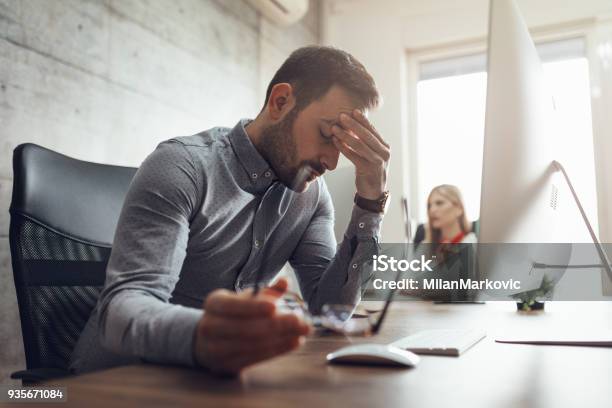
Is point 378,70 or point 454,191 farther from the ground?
point 378,70

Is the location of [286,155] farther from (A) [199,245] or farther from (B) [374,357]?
(B) [374,357]

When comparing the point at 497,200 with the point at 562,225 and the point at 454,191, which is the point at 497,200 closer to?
the point at 562,225

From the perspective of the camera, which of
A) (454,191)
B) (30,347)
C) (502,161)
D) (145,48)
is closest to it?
(502,161)

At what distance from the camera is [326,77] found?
114 cm

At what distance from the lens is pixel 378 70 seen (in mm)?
3971

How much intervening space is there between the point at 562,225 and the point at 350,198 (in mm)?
708

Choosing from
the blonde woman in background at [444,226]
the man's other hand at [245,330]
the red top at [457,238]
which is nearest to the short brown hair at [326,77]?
the man's other hand at [245,330]

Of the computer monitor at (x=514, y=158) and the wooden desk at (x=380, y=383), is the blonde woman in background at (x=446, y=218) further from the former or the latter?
the wooden desk at (x=380, y=383)

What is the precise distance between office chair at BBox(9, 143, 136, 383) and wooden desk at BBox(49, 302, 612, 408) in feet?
1.62

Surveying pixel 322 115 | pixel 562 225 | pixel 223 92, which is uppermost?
pixel 223 92

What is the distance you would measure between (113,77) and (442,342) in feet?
6.04

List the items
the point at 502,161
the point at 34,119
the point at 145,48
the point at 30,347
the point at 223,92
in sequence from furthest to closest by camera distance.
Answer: the point at 223,92 < the point at 145,48 < the point at 34,119 < the point at 30,347 < the point at 502,161

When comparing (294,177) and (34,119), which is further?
(34,119)

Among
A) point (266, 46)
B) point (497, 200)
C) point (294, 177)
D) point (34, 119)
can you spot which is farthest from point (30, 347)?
point (266, 46)
